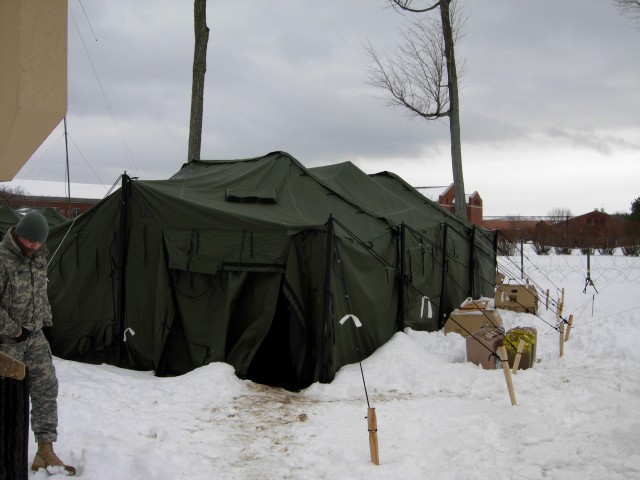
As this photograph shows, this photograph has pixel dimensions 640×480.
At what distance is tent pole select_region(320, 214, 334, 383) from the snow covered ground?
254 millimetres

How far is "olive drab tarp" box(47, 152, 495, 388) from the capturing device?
7785 mm

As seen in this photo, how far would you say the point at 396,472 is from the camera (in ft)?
15.6

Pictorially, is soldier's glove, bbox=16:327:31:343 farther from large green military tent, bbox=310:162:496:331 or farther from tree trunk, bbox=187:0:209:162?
tree trunk, bbox=187:0:209:162

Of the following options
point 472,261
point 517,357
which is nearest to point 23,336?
point 517,357

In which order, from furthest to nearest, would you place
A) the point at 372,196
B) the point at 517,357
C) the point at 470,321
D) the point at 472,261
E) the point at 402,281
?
the point at 472,261, the point at 372,196, the point at 470,321, the point at 402,281, the point at 517,357

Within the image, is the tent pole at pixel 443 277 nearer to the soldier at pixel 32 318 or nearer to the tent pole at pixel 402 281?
the tent pole at pixel 402 281

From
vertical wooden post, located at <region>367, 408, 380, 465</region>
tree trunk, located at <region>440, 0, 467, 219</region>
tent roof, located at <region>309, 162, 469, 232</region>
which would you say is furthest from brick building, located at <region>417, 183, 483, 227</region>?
vertical wooden post, located at <region>367, 408, 380, 465</region>

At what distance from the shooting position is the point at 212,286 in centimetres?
798

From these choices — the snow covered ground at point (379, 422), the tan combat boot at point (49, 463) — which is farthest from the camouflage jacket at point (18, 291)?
the snow covered ground at point (379, 422)

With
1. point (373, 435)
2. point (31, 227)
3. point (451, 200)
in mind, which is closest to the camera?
point (31, 227)

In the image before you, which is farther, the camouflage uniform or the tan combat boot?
the tan combat boot

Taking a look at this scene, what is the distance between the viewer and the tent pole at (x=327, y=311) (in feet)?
24.8

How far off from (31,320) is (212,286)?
3.77 metres

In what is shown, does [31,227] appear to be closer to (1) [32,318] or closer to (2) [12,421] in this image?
(1) [32,318]
